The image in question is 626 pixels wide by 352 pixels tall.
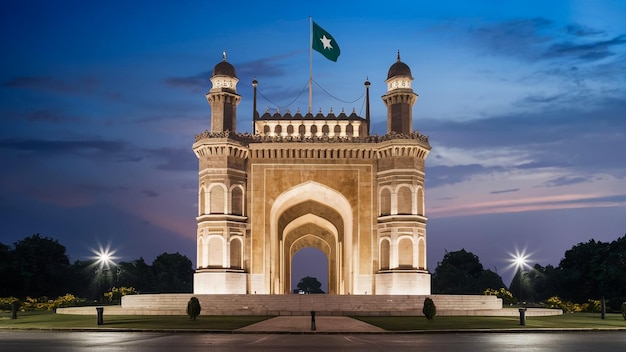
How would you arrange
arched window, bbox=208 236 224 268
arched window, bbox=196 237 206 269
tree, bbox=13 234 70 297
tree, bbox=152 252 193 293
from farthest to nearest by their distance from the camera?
tree, bbox=152 252 193 293 < tree, bbox=13 234 70 297 < arched window, bbox=196 237 206 269 < arched window, bbox=208 236 224 268

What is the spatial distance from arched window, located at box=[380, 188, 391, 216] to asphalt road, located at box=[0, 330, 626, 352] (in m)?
23.9

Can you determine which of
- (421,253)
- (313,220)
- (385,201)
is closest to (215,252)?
(385,201)

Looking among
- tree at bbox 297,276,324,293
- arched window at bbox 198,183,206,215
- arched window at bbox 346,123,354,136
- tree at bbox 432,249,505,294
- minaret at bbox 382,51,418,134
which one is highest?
minaret at bbox 382,51,418,134

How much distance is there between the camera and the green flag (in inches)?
2126

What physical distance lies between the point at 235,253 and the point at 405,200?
1192 cm

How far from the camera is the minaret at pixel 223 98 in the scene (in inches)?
2050

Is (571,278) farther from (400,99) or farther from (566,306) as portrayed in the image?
(400,99)

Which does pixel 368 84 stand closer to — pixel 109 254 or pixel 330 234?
pixel 330 234

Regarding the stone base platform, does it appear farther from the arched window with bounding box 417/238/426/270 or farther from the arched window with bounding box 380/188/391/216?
the arched window with bounding box 380/188/391/216

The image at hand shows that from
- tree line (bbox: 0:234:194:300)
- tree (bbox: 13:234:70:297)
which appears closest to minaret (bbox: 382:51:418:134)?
tree line (bbox: 0:234:194:300)

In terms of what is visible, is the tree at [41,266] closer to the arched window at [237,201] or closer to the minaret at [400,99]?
the arched window at [237,201]

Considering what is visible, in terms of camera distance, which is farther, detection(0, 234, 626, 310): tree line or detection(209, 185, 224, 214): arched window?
detection(0, 234, 626, 310): tree line

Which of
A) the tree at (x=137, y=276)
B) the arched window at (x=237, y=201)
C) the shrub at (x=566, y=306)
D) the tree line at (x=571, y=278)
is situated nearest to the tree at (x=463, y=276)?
the tree line at (x=571, y=278)

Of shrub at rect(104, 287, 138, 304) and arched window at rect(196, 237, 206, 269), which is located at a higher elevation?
arched window at rect(196, 237, 206, 269)
